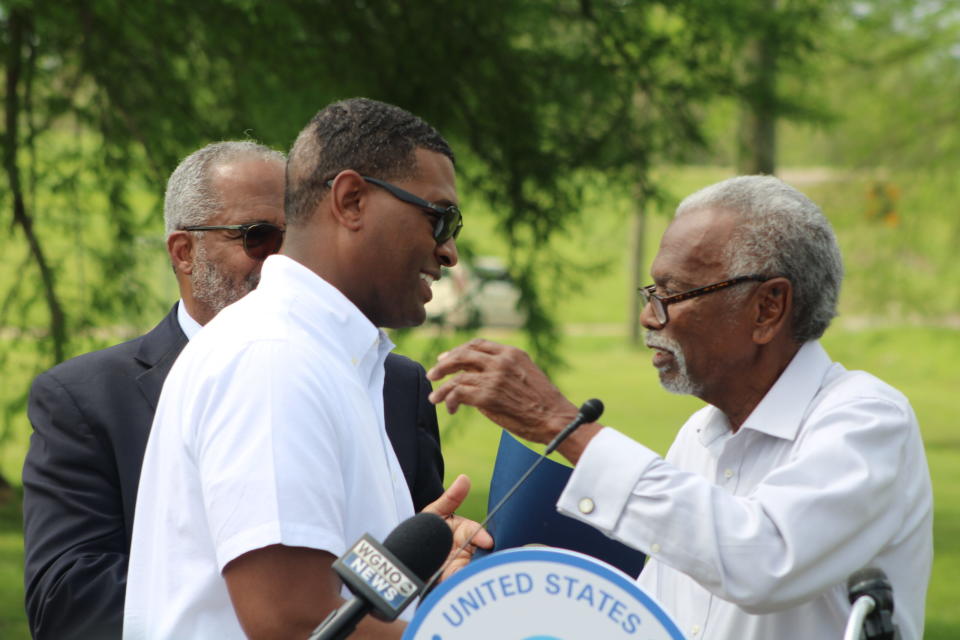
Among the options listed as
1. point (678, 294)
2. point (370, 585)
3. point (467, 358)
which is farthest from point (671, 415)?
point (370, 585)

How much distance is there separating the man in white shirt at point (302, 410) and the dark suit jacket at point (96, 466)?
95cm

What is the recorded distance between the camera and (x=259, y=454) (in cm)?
205

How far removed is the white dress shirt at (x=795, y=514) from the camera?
2.50 m

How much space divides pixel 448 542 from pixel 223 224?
2.07 meters

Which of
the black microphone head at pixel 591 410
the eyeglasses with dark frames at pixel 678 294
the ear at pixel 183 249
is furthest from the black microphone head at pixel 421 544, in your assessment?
the ear at pixel 183 249

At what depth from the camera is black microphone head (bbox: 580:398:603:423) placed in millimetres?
2352

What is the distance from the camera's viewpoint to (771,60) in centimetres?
963

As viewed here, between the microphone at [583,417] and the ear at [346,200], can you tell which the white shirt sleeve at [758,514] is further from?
the ear at [346,200]

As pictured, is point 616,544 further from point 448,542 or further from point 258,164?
point 258,164

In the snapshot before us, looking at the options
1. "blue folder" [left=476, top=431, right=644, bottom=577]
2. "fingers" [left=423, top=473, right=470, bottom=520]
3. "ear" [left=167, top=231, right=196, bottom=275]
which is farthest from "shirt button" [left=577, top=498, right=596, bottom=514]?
"ear" [left=167, top=231, right=196, bottom=275]

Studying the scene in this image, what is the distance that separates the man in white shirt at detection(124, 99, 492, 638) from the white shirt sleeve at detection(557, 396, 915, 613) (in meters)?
0.32

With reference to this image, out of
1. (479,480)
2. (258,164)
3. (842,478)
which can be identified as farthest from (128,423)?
(479,480)

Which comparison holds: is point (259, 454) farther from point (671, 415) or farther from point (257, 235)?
point (671, 415)

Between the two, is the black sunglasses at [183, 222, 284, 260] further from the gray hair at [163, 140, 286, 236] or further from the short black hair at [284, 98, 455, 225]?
the short black hair at [284, 98, 455, 225]
